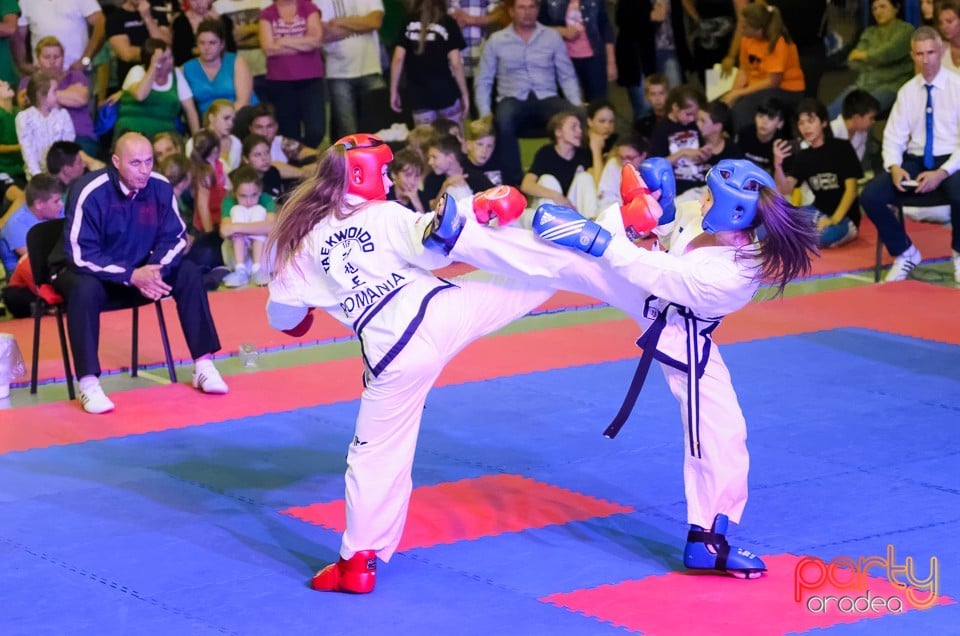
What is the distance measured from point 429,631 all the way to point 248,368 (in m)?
3.66

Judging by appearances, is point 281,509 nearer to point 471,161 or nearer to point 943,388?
point 943,388

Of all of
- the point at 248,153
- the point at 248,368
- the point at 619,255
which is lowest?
the point at 248,368

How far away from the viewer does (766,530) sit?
16.7 ft

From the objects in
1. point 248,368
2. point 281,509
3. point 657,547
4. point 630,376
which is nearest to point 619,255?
point 657,547

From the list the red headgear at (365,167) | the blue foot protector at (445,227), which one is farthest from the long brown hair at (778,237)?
the red headgear at (365,167)

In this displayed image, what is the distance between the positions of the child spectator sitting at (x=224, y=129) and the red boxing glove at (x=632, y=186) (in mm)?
5603

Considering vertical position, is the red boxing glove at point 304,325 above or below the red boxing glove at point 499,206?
below

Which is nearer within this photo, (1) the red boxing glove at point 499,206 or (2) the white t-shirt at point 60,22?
(1) the red boxing glove at point 499,206

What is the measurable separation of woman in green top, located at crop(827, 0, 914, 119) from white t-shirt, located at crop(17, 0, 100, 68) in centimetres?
613

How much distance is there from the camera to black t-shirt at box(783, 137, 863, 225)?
10.3 meters

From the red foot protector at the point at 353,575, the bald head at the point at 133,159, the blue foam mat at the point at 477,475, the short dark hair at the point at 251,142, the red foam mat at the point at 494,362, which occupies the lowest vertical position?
the red foam mat at the point at 494,362

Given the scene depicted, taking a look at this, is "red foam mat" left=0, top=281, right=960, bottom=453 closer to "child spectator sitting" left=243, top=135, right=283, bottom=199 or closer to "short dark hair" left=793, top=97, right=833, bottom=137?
"short dark hair" left=793, top=97, right=833, bottom=137

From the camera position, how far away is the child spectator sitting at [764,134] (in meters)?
10.7

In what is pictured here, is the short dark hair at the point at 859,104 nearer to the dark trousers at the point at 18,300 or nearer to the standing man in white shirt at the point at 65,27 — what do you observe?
the standing man in white shirt at the point at 65,27
